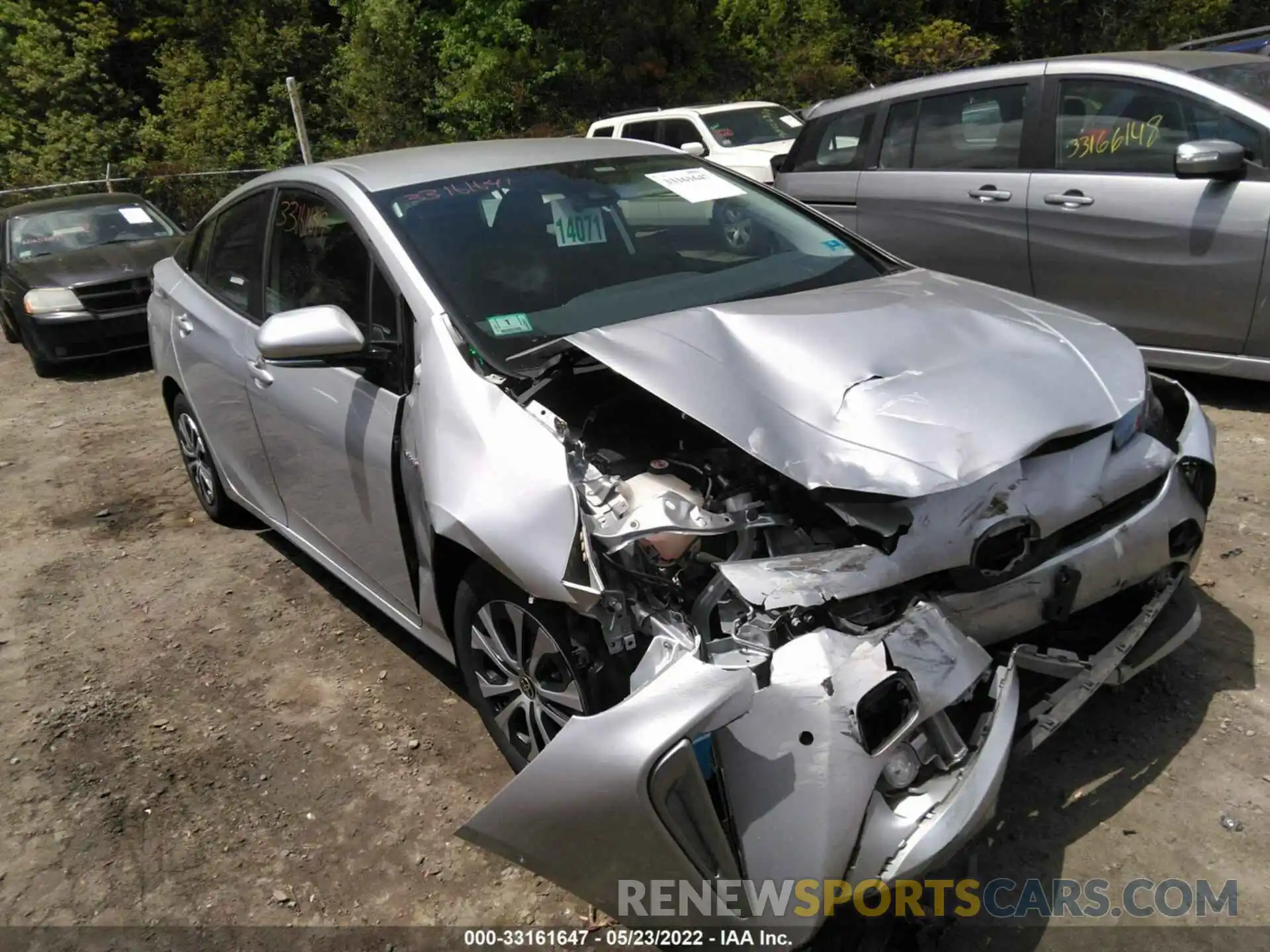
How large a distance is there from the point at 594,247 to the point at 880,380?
1.23 meters

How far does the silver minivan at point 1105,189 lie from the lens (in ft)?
15.5

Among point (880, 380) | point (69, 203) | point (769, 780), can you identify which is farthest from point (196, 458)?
point (69, 203)

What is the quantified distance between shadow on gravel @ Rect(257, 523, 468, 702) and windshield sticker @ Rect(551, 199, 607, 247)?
144 cm

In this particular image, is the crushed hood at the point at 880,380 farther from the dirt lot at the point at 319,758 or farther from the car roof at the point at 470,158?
the car roof at the point at 470,158

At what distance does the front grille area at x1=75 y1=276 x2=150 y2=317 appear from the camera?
8.98 meters

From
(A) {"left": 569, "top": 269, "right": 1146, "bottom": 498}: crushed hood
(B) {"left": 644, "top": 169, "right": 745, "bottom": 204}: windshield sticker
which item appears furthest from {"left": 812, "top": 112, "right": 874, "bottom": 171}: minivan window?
(A) {"left": 569, "top": 269, "right": 1146, "bottom": 498}: crushed hood

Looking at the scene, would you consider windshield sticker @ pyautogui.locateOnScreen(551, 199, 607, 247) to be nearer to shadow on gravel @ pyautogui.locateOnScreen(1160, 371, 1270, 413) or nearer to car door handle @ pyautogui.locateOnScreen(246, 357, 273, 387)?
car door handle @ pyautogui.locateOnScreen(246, 357, 273, 387)

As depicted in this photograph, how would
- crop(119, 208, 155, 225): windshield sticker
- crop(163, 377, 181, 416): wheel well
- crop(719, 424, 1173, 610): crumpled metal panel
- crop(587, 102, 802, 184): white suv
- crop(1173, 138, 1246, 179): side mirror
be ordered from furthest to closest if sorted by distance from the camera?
crop(587, 102, 802, 184): white suv < crop(119, 208, 155, 225): windshield sticker < crop(163, 377, 181, 416): wheel well < crop(1173, 138, 1246, 179): side mirror < crop(719, 424, 1173, 610): crumpled metal panel

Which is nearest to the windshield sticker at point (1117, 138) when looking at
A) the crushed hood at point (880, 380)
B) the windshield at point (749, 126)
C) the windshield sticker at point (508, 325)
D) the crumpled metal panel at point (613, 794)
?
the crushed hood at point (880, 380)

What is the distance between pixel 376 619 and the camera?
4141mm

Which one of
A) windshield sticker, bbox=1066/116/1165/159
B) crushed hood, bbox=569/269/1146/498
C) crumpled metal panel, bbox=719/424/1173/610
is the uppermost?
crushed hood, bbox=569/269/1146/498

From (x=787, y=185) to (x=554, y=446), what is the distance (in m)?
5.00

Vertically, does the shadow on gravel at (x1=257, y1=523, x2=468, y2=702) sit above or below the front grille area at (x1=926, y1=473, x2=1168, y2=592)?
below

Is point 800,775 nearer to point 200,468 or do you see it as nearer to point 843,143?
point 200,468
